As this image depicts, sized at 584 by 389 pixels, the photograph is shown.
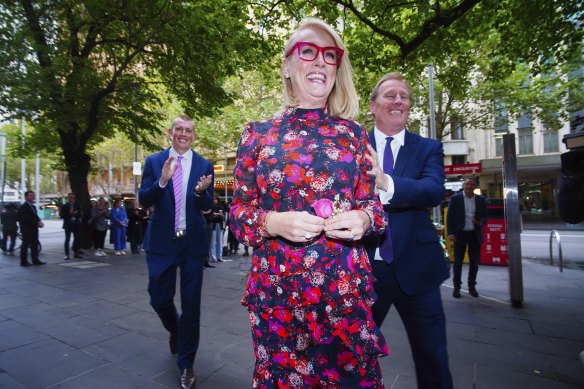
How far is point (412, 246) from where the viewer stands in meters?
2.17

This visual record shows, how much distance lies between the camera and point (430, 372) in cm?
204

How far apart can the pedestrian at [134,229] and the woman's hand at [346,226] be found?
13.2 meters

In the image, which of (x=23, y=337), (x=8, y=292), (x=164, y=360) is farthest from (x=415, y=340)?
(x=8, y=292)

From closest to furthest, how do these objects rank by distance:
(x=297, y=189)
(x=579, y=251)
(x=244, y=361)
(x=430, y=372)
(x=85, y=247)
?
(x=297, y=189)
(x=430, y=372)
(x=244, y=361)
(x=579, y=251)
(x=85, y=247)

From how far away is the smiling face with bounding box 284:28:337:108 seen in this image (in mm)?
1546

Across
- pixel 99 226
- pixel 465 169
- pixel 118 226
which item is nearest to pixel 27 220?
pixel 99 226

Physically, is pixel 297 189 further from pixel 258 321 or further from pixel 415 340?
pixel 415 340

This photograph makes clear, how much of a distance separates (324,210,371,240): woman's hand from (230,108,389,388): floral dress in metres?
0.10

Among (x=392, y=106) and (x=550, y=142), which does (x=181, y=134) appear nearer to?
(x=392, y=106)

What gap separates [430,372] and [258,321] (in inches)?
51.0

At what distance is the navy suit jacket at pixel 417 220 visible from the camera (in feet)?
6.71

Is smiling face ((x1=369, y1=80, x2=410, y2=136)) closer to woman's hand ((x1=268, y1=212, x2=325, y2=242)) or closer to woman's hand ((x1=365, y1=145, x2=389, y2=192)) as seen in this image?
woman's hand ((x1=365, y1=145, x2=389, y2=192))

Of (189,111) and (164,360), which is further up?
(189,111)

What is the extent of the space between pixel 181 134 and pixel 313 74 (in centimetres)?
206
